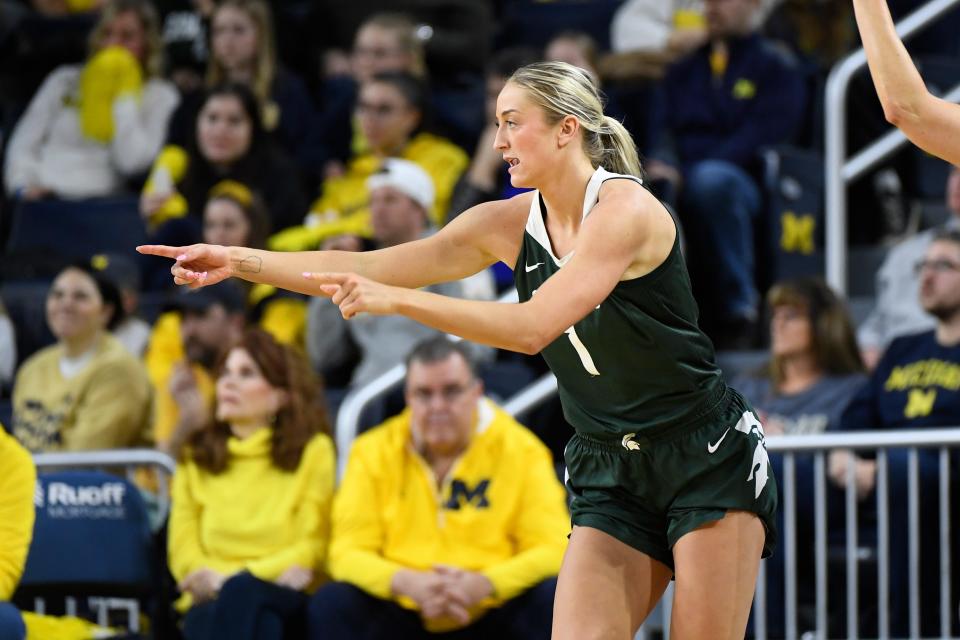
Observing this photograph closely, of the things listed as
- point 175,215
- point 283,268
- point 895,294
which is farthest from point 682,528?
point 175,215

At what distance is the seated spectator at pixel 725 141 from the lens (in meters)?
6.98

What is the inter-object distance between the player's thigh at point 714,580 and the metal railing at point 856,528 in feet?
6.59

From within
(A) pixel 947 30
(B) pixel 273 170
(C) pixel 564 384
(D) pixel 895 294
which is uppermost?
(A) pixel 947 30

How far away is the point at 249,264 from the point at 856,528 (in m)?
2.97

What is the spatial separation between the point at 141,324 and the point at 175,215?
763 mm

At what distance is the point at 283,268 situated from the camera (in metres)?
3.48

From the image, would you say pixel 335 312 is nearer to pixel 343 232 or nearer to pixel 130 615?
pixel 343 232

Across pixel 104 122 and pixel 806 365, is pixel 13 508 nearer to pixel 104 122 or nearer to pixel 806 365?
pixel 806 365

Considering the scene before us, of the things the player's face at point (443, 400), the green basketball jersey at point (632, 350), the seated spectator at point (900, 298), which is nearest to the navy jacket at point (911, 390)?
the seated spectator at point (900, 298)

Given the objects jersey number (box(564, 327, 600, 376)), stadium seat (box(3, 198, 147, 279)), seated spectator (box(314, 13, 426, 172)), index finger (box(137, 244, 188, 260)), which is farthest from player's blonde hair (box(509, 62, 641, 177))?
stadium seat (box(3, 198, 147, 279))

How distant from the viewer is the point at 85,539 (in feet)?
18.9

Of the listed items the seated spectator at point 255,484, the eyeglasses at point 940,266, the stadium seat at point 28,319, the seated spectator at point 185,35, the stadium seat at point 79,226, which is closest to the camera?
the seated spectator at point 255,484

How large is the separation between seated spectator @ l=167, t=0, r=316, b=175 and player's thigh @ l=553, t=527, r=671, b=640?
4.97 metres

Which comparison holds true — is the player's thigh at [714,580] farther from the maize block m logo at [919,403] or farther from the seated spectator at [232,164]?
the seated spectator at [232,164]
